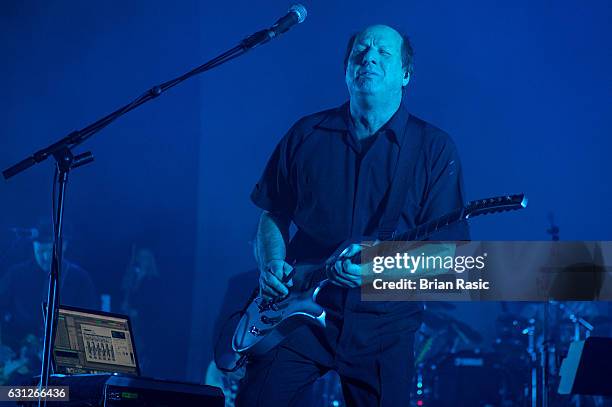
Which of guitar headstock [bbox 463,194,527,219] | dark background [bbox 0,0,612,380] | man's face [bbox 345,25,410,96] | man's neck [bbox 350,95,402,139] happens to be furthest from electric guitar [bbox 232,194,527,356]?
dark background [bbox 0,0,612,380]

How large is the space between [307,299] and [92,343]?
1.29 metres

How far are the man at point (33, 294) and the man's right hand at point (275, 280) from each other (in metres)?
3.02

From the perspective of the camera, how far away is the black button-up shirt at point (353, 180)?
124 inches

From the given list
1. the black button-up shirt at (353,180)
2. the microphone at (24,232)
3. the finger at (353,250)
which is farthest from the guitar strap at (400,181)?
the microphone at (24,232)

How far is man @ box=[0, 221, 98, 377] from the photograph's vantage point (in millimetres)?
5949

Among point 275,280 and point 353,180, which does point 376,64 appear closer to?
point 353,180

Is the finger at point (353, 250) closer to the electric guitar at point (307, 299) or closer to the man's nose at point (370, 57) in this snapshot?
the electric guitar at point (307, 299)

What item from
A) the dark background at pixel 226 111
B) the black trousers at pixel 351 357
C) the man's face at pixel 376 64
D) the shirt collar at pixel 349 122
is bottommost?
the black trousers at pixel 351 357

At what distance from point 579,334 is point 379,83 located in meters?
3.66

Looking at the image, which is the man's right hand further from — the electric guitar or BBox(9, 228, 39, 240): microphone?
BBox(9, 228, 39, 240): microphone

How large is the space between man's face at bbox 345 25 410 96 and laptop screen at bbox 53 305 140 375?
163cm

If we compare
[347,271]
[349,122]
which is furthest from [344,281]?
[349,122]

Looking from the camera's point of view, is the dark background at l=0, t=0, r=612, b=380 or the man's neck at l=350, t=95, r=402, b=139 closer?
the man's neck at l=350, t=95, r=402, b=139

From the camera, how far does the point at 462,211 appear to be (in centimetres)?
305
